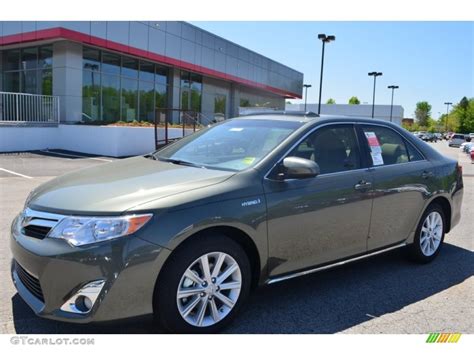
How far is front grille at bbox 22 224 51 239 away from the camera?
9.86 ft

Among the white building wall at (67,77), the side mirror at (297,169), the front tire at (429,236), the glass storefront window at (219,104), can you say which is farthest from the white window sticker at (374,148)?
the glass storefront window at (219,104)

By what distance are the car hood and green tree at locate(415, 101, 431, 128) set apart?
141 metres

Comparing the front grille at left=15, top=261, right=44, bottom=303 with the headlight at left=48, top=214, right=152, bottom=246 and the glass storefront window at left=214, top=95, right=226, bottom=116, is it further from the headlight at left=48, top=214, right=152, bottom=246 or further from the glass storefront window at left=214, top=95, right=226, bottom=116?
the glass storefront window at left=214, top=95, right=226, bottom=116

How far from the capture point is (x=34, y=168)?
1230cm

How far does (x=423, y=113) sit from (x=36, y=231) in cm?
14714

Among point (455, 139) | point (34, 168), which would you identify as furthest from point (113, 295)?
point (455, 139)

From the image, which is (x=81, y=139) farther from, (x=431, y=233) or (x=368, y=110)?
(x=368, y=110)

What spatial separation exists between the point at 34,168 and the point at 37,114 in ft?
22.2

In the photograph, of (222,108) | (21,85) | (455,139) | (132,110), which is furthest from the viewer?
(455,139)

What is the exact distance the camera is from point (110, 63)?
69.3 feet

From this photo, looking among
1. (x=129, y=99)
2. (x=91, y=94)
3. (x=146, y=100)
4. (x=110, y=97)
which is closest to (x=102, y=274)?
(x=91, y=94)

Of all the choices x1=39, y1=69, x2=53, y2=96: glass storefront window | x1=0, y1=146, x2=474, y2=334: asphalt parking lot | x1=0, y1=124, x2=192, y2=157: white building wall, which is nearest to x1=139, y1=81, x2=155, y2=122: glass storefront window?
x1=39, y1=69, x2=53, y2=96: glass storefront window

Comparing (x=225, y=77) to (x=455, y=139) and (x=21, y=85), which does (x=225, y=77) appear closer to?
(x=21, y=85)

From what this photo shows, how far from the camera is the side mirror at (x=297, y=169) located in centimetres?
356
